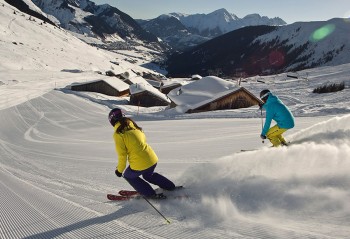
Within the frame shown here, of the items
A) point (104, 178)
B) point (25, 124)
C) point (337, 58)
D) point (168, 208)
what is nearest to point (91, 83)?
point (25, 124)

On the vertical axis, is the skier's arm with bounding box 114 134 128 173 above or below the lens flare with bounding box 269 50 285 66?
below

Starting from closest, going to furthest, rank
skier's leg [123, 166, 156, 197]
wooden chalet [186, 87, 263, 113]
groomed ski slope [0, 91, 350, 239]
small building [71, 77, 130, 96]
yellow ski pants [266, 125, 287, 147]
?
1. groomed ski slope [0, 91, 350, 239]
2. skier's leg [123, 166, 156, 197]
3. yellow ski pants [266, 125, 287, 147]
4. wooden chalet [186, 87, 263, 113]
5. small building [71, 77, 130, 96]

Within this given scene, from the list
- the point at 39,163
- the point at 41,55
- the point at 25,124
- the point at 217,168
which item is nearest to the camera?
the point at 217,168

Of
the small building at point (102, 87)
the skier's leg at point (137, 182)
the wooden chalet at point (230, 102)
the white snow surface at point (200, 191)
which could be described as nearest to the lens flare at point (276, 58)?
the small building at point (102, 87)

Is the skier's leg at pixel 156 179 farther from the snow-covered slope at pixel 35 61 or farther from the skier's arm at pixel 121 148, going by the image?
the snow-covered slope at pixel 35 61

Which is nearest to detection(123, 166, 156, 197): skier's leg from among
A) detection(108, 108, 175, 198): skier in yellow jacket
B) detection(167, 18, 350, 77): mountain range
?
detection(108, 108, 175, 198): skier in yellow jacket

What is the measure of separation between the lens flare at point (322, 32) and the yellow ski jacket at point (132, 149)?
153545 millimetres

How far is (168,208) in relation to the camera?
6.07 meters

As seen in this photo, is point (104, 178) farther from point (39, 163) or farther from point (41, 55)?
point (41, 55)

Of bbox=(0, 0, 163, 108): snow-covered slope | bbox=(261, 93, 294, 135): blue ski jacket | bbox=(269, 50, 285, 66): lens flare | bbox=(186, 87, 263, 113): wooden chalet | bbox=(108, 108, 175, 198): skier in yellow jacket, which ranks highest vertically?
bbox=(269, 50, 285, 66): lens flare

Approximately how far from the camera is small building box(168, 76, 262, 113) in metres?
33.5

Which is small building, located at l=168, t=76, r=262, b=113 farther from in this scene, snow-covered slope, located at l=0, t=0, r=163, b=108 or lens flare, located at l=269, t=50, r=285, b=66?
lens flare, located at l=269, t=50, r=285, b=66

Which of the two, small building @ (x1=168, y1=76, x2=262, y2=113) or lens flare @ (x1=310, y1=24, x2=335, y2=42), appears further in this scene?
lens flare @ (x1=310, y1=24, x2=335, y2=42)

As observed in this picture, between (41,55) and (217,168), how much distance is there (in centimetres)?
9399
